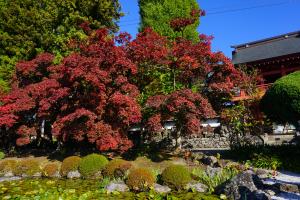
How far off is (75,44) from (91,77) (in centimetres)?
535

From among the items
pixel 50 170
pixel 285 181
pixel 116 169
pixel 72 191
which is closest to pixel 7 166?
pixel 50 170

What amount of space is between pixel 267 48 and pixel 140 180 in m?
21.5

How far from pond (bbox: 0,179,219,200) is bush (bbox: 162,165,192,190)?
58cm

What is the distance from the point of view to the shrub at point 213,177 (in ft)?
36.2

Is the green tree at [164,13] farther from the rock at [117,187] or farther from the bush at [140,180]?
the rock at [117,187]

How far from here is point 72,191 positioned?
10.2 m

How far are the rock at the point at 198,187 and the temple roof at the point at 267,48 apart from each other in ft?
54.6

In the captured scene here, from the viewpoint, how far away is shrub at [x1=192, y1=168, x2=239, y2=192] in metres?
11.0

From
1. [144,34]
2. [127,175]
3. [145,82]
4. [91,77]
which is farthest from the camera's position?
[145,82]

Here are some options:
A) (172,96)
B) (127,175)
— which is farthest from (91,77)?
(127,175)

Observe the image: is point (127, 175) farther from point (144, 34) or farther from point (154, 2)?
point (154, 2)

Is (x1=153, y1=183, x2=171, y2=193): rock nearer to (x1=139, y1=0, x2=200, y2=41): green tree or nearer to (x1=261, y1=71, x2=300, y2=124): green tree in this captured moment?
(x1=261, y1=71, x2=300, y2=124): green tree

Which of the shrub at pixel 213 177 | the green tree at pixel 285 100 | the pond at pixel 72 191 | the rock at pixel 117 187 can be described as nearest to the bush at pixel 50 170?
the pond at pixel 72 191

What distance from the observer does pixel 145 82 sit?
17.0 meters
